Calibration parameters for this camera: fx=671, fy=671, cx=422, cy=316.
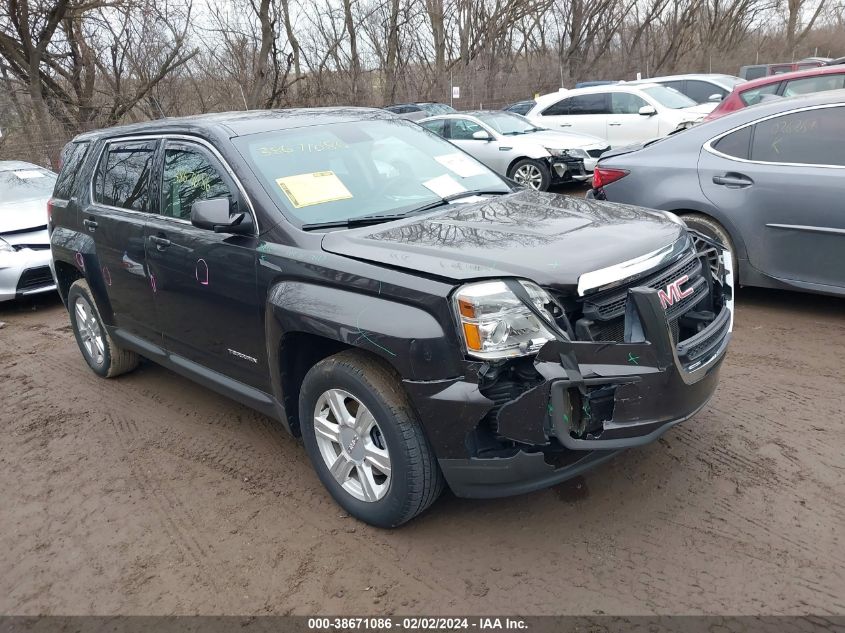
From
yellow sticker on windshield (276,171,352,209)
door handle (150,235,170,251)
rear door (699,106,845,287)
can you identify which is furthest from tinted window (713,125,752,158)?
door handle (150,235,170,251)

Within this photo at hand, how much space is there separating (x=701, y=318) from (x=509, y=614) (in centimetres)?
157

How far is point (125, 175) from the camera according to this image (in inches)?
173

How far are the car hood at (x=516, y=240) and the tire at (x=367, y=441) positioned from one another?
19.5 inches

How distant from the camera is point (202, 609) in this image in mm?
2705

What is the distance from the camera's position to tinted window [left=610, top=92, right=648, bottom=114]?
12555 mm

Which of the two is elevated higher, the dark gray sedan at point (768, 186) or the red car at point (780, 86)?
the red car at point (780, 86)

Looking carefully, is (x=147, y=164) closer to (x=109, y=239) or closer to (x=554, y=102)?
(x=109, y=239)

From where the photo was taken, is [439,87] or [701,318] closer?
[701,318]

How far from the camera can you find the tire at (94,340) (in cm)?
503

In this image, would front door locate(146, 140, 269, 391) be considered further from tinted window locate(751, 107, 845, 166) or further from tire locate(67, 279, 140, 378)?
tinted window locate(751, 107, 845, 166)

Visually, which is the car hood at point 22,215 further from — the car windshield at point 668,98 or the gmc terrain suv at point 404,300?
the car windshield at point 668,98

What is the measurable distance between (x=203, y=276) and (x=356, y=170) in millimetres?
997

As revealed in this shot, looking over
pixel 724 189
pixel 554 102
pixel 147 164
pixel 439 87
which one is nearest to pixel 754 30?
pixel 439 87

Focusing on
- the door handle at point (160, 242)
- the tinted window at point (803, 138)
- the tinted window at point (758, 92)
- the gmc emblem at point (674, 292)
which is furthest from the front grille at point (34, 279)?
the tinted window at point (758, 92)
